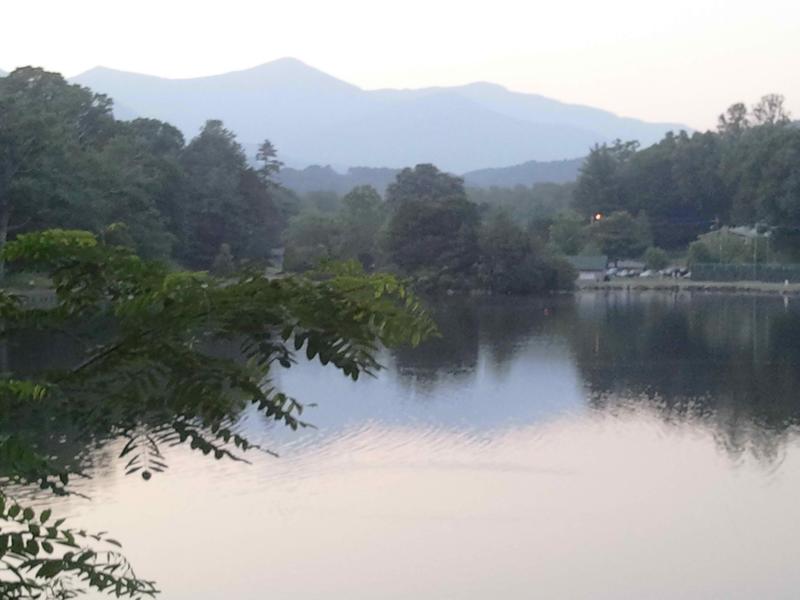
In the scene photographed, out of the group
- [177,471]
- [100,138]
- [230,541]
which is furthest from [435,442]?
[100,138]

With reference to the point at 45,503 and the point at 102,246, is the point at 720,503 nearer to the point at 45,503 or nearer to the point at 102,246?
the point at 45,503

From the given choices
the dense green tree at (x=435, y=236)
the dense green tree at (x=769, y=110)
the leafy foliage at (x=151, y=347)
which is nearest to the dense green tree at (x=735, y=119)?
the dense green tree at (x=769, y=110)

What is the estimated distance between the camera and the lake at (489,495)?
11.9m

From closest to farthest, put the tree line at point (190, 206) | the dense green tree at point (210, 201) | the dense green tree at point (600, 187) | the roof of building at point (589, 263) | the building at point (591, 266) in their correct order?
the tree line at point (190, 206), the dense green tree at point (210, 201), the building at point (591, 266), the roof of building at point (589, 263), the dense green tree at point (600, 187)

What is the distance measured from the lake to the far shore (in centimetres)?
3354

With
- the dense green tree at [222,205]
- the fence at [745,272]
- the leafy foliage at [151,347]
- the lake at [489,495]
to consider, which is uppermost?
the dense green tree at [222,205]

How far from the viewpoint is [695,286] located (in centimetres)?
6100

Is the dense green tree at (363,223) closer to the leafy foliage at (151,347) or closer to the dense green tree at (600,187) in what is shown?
the dense green tree at (600,187)

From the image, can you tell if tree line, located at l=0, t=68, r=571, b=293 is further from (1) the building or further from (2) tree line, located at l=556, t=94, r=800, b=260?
(2) tree line, located at l=556, t=94, r=800, b=260

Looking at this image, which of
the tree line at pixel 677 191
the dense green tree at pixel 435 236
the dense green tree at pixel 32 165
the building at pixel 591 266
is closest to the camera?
the dense green tree at pixel 32 165

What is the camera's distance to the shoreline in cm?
5950

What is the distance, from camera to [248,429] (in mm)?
18141

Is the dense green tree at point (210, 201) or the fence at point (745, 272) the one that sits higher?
the dense green tree at point (210, 201)

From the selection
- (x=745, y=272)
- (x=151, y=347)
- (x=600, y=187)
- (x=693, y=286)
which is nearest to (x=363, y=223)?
(x=693, y=286)
